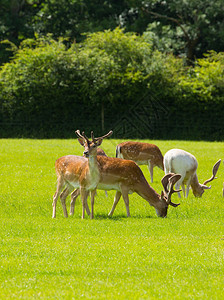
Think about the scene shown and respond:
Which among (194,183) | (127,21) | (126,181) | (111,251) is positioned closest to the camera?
(111,251)

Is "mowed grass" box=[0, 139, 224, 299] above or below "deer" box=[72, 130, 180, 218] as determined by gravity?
below

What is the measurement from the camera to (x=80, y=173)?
11008mm

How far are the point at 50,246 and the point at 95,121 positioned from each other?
25370 millimetres

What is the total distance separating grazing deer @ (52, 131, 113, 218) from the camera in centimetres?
1066

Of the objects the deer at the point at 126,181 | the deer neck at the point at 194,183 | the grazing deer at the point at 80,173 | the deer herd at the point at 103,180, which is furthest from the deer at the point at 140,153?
the grazing deer at the point at 80,173

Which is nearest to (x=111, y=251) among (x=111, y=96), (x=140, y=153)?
(x=140, y=153)

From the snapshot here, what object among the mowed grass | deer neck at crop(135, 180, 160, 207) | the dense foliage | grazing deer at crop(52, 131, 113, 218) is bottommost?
the mowed grass

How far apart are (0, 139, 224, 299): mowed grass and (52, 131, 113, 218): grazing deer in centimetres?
49

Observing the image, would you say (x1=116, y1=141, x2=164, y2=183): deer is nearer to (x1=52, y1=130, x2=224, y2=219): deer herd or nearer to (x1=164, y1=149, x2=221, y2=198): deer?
(x1=164, y1=149, x2=221, y2=198): deer

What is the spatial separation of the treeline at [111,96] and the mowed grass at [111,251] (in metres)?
19.3

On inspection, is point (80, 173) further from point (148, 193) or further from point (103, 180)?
point (148, 193)

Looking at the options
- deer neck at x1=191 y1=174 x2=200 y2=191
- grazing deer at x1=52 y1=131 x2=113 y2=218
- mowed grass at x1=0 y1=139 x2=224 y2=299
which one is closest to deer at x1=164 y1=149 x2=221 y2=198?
deer neck at x1=191 y1=174 x2=200 y2=191

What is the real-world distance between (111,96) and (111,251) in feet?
83.1

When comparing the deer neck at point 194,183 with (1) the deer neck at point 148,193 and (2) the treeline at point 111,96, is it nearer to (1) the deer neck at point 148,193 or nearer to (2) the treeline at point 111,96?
(1) the deer neck at point 148,193
